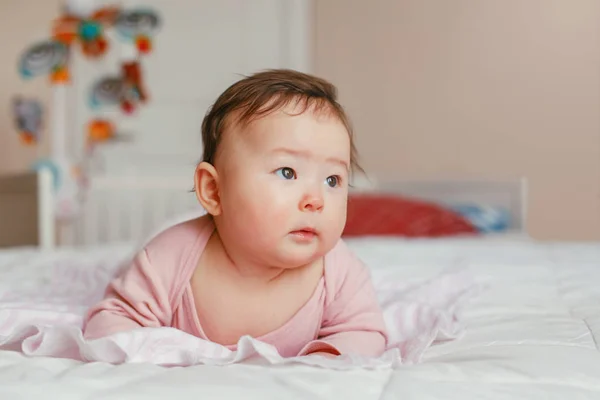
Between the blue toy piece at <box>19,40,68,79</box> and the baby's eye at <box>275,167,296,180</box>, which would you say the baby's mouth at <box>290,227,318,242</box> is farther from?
the blue toy piece at <box>19,40,68,79</box>

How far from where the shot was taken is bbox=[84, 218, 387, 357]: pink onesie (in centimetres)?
74

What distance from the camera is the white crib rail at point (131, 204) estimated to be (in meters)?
2.78

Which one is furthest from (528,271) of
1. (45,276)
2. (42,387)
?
(42,387)

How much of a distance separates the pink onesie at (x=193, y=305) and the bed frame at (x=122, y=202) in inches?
71.8

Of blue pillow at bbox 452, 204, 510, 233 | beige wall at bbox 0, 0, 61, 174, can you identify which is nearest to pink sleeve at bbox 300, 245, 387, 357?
blue pillow at bbox 452, 204, 510, 233

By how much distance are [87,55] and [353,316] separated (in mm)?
2261

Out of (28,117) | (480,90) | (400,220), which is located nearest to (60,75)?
(28,117)

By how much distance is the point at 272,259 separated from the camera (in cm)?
70

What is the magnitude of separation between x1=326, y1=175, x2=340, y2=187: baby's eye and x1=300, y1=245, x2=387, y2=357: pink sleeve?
118 mm

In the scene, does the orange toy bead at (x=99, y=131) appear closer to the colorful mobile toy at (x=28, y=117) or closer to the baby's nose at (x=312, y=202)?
the colorful mobile toy at (x=28, y=117)

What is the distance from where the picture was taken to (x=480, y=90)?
8.54ft

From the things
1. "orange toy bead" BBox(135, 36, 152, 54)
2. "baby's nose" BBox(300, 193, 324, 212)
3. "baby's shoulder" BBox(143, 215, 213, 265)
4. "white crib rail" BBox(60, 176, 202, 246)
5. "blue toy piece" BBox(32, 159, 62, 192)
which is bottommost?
"white crib rail" BBox(60, 176, 202, 246)

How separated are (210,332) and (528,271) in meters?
0.75

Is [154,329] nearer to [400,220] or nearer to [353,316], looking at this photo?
[353,316]
